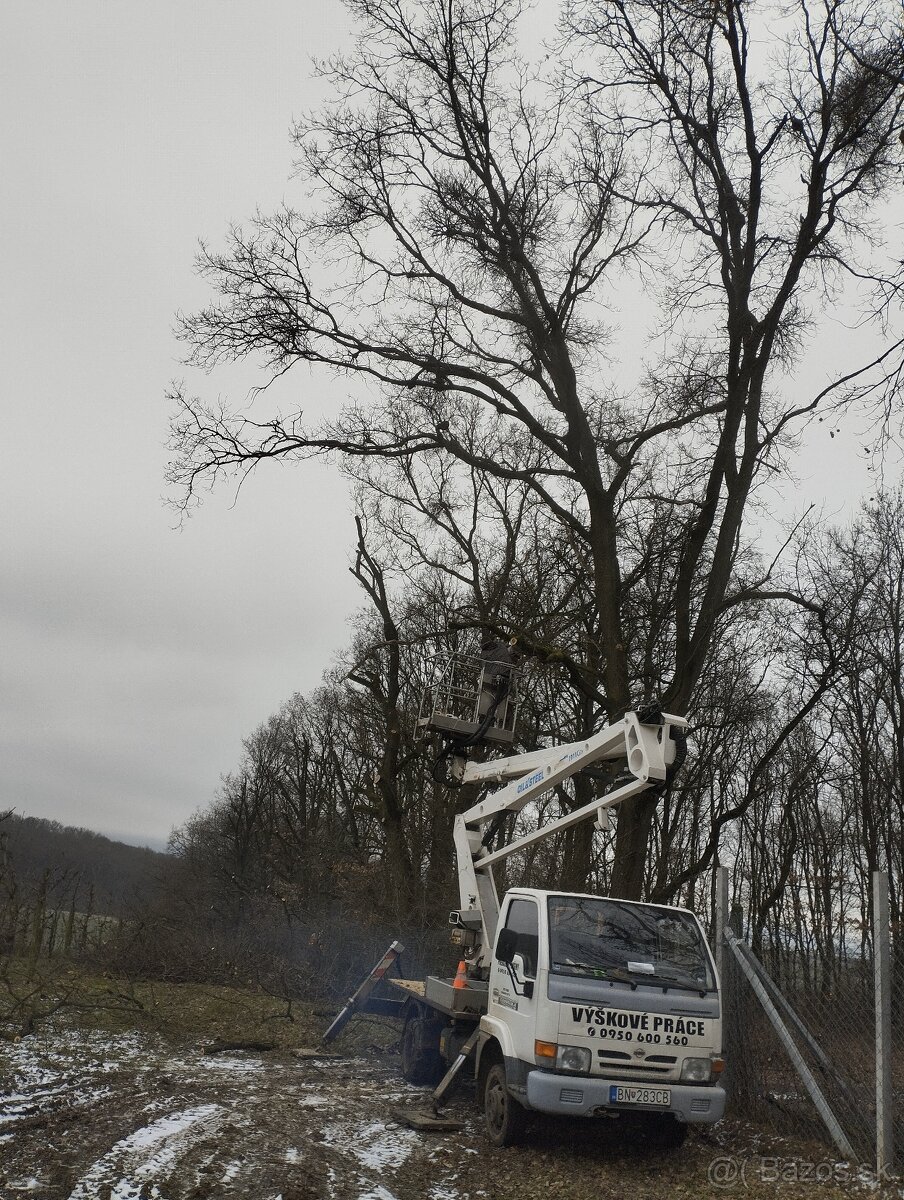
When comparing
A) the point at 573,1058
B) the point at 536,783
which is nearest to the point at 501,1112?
the point at 573,1058

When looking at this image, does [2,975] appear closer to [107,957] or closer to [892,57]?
[107,957]

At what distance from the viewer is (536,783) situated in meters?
10.5

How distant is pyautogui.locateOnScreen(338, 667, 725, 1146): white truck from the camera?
319 inches

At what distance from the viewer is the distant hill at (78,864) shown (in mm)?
19250

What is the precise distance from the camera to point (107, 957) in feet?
63.6

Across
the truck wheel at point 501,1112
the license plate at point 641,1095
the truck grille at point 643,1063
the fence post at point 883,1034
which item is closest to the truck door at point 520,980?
the truck wheel at point 501,1112

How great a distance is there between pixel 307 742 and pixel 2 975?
36.3 meters

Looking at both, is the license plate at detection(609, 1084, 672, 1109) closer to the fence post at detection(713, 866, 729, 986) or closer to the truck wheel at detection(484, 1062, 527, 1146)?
the truck wheel at detection(484, 1062, 527, 1146)

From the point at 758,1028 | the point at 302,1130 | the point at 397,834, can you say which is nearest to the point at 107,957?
the point at 397,834

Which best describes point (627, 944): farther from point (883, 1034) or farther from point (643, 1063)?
point (883, 1034)

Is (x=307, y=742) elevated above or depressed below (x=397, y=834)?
above

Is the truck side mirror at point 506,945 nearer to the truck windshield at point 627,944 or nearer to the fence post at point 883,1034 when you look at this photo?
the truck windshield at point 627,944

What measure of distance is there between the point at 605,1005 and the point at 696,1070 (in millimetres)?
944

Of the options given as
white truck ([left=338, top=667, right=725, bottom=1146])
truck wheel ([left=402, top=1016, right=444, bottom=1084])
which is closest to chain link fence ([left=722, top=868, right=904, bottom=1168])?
white truck ([left=338, top=667, right=725, bottom=1146])
